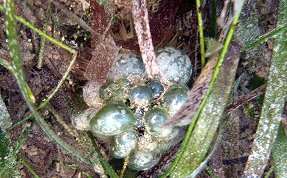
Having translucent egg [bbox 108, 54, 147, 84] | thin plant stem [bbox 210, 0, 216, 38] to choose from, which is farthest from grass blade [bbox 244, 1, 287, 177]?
translucent egg [bbox 108, 54, 147, 84]

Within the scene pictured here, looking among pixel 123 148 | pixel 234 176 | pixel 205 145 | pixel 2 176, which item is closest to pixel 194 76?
pixel 205 145

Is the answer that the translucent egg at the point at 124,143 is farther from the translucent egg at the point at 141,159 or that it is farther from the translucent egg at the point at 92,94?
the translucent egg at the point at 92,94

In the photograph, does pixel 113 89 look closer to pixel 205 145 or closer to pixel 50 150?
pixel 205 145

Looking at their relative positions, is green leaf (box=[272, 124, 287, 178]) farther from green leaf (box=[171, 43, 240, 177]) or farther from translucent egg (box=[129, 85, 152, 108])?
translucent egg (box=[129, 85, 152, 108])

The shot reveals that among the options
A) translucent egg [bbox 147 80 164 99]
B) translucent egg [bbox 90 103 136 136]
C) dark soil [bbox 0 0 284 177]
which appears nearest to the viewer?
translucent egg [bbox 90 103 136 136]

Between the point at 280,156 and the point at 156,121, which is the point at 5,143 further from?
the point at 280,156

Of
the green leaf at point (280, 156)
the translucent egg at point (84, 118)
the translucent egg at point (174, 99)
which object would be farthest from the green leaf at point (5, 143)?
the green leaf at point (280, 156)

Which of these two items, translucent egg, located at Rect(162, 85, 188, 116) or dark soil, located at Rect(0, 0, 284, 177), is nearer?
translucent egg, located at Rect(162, 85, 188, 116)

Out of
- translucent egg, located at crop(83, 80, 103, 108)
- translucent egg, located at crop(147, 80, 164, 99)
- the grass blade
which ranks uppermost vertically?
translucent egg, located at crop(83, 80, 103, 108)
